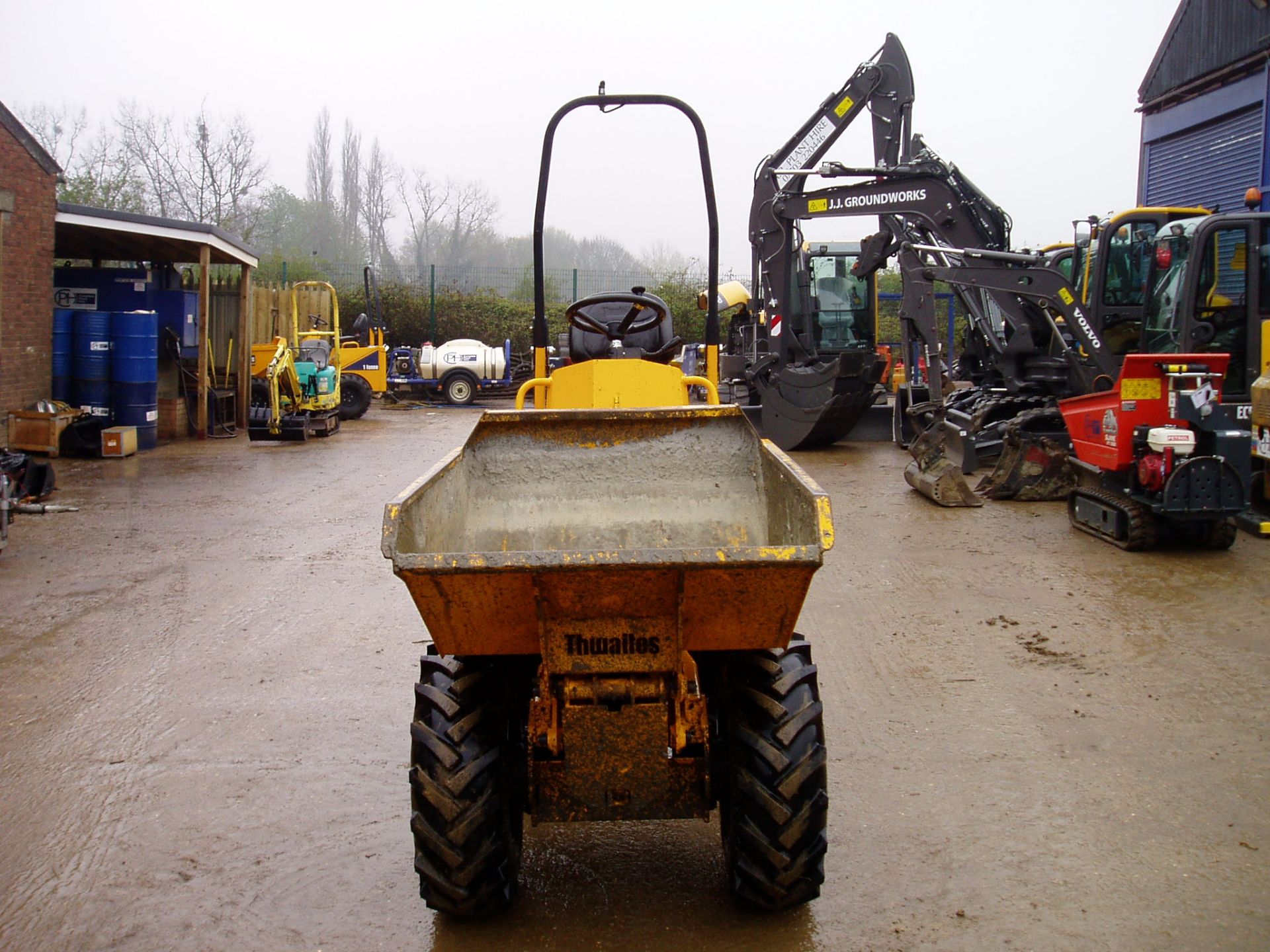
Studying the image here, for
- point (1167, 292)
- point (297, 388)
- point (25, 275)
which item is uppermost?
point (25, 275)

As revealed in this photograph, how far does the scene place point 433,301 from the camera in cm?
2756

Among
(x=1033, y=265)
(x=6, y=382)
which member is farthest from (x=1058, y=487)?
(x=6, y=382)

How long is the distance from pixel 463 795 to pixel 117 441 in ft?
38.7

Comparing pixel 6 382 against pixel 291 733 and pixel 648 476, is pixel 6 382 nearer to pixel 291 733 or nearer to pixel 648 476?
pixel 291 733

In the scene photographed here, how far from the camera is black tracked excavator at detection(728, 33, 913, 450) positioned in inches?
536

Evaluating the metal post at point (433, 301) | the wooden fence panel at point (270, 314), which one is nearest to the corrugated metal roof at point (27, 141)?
the wooden fence panel at point (270, 314)

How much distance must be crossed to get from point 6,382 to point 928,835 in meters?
12.2

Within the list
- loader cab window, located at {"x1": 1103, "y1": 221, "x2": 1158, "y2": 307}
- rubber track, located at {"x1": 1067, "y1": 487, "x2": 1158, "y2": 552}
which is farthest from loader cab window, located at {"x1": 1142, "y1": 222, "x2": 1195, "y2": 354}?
rubber track, located at {"x1": 1067, "y1": 487, "x2": 1158, "y2": 552}

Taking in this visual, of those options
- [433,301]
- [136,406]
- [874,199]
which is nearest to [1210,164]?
[874,199]

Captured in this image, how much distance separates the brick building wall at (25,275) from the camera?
12.5 metres

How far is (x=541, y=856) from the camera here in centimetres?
356

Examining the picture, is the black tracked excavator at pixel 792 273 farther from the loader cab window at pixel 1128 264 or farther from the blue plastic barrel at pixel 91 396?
the blue plastic barrel at pixel 91 396

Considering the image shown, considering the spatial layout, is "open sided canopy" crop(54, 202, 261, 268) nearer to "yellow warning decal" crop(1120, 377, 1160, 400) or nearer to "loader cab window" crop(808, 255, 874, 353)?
"loader cab window" crop(808, 255, 874, 353)

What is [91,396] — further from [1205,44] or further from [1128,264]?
[1205,44]
